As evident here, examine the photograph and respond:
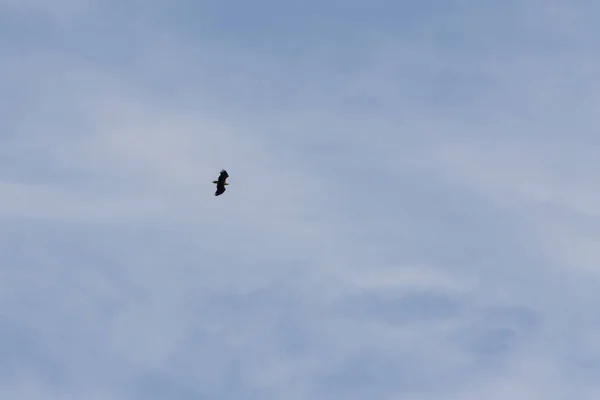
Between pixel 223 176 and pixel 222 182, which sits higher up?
pixel 223 176

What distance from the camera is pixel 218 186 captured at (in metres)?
85.8

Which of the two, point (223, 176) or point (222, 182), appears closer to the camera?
point (223, 176)
